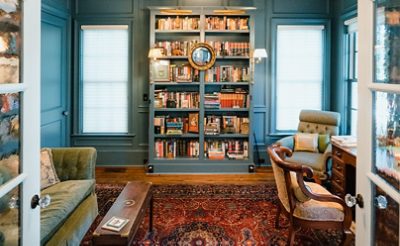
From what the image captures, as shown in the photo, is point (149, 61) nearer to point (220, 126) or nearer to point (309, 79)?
point (220, 126)

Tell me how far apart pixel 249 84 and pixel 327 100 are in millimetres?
1460

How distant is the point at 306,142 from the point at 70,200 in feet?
11.6

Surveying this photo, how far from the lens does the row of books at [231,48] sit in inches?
241

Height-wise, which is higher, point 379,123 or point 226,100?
point 226,100

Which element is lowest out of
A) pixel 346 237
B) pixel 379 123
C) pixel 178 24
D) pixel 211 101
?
pixel 346 237

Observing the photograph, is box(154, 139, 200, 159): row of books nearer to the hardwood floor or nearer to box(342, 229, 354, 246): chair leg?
the hardwood floor

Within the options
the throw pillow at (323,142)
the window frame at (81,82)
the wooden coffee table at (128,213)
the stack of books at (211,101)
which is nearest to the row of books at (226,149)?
the stack of books at (211,101)

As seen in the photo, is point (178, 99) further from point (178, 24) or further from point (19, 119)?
point (19, 119)

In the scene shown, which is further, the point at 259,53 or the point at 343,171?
the point at 259,53

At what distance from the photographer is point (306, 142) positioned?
5527mm

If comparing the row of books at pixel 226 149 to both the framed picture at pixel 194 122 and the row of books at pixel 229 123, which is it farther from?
the framed picture at pixel 194 122

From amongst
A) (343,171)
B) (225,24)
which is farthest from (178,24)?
(343,171)

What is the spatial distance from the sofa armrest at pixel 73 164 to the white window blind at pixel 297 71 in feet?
12.1

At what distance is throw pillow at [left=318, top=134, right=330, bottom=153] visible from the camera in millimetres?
5453
